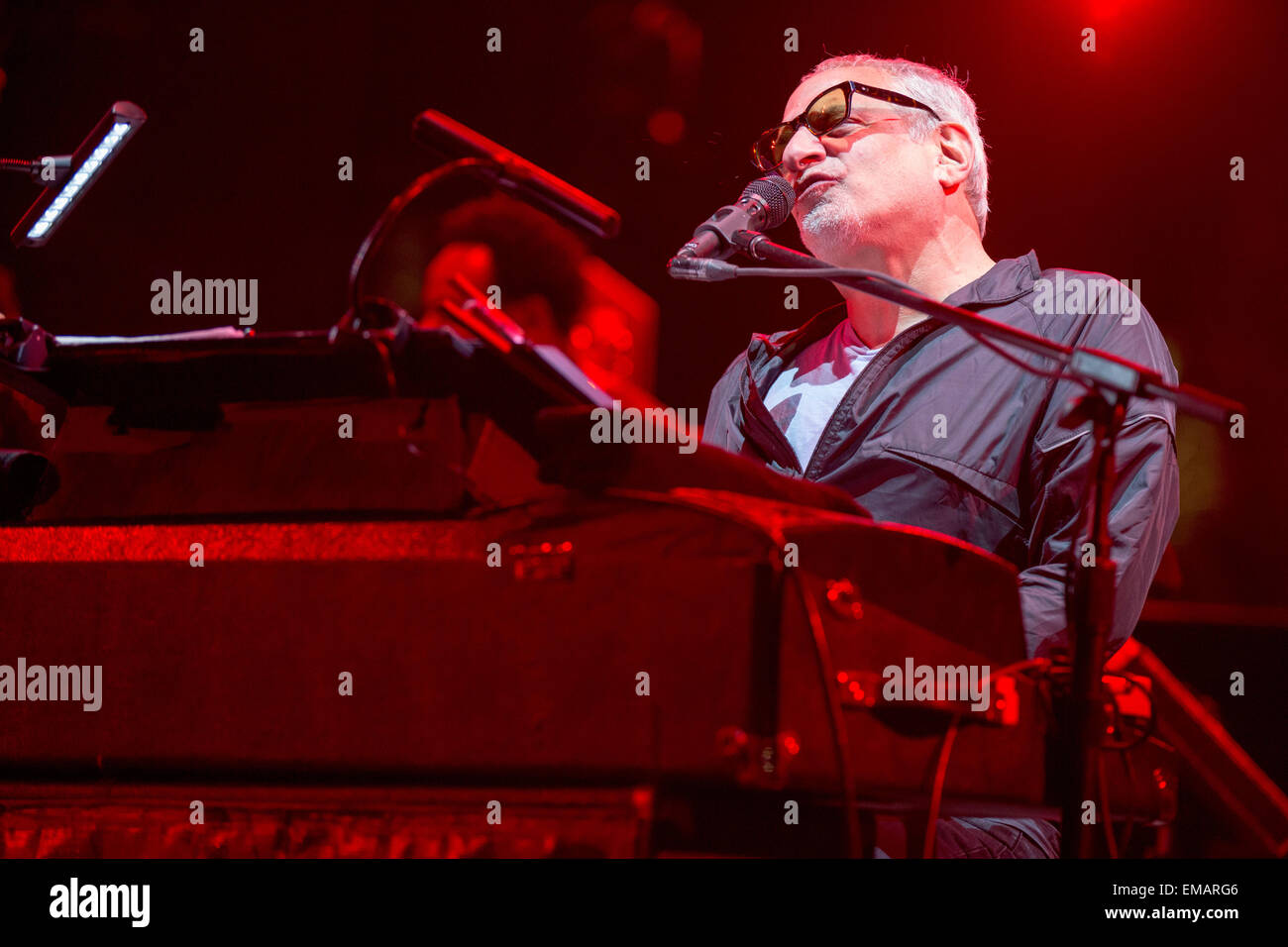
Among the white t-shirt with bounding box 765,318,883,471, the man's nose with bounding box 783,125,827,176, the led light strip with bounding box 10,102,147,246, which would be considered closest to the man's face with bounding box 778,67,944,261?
the man's nose with bounding box 783,125,827,176

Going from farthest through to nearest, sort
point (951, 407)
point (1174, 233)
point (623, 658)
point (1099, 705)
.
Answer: point (1174, 233) < point (951, 407) < point (1099, 705) < point (623, 658)

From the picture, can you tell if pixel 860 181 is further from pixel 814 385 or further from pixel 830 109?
pixel 814 385

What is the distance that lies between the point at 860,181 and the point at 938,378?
1.95 feet

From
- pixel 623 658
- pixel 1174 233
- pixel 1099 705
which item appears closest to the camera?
pixel 623 658

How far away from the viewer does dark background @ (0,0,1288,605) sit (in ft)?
10.3

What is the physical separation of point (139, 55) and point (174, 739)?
2.90 meters

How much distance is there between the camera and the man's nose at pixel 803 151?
2426mm

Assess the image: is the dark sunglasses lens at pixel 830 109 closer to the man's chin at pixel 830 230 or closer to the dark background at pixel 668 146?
the man's chin at pixel 830 230

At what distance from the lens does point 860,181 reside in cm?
244

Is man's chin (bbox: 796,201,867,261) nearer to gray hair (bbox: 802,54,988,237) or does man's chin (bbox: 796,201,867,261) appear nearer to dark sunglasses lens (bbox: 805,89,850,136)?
dark sunglasses lens (bbox: 805,89,850,136)

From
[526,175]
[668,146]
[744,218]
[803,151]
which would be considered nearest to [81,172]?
[526,175]
